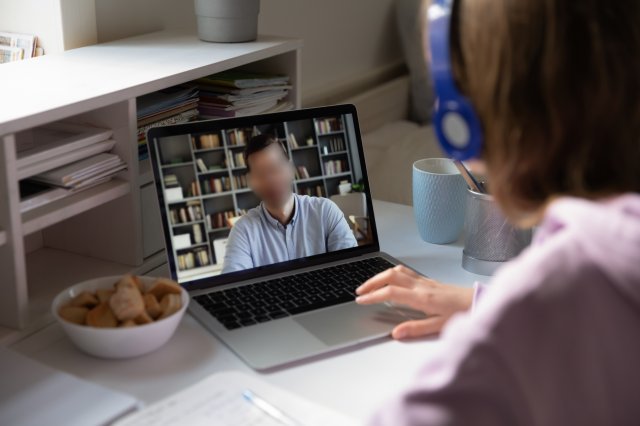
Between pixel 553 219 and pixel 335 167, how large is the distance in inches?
28.3

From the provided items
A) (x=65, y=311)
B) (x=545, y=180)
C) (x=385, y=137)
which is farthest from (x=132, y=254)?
(x=385, y=137)

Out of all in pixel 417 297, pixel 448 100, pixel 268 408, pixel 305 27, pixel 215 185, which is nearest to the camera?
pixel 448 100

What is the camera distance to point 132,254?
50.7 inches

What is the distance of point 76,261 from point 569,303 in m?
0.94

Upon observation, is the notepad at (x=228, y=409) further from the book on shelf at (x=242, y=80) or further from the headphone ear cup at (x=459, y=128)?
the book on shelf at (x=242, y=80)

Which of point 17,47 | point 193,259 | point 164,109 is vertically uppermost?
point 17,47

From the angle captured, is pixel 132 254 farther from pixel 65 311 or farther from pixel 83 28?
pixel 83 28

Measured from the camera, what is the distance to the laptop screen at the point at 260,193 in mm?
1179

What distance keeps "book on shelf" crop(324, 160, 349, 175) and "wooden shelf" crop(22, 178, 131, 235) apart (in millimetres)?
305

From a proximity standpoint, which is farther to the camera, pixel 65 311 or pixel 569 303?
pixel 65 311

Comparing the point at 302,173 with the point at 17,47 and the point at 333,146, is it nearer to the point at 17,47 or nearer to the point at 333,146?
the point at 333,146

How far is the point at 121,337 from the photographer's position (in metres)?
0.99

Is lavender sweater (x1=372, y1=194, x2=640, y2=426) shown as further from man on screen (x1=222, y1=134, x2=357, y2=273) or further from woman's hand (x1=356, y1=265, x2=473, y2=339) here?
man on screen (x1=222, y1=134, x2=357, y2=273)

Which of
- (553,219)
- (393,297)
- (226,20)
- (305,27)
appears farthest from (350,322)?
(305,27)
